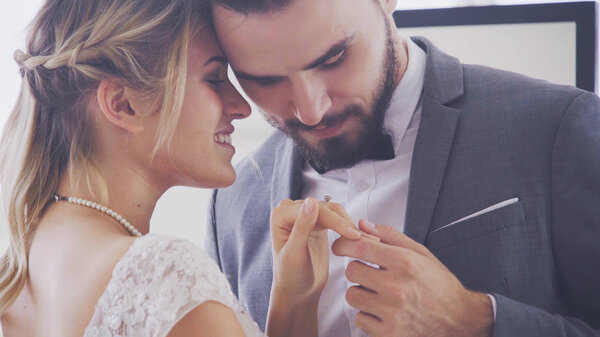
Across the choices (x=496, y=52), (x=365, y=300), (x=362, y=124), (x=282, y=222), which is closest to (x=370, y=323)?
(x=365, y=300)

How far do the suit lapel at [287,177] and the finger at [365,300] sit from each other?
0.49 metres

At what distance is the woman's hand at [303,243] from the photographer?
124 cm

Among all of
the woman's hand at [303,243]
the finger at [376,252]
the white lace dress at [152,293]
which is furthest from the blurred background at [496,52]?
the white lace dress at [152,293]

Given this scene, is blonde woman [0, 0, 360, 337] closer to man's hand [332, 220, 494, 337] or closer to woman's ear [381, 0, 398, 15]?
man's hand [332, 220, 494, 337]

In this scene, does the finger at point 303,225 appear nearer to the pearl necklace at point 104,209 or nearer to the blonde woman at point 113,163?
the blonde woman at point 113,163

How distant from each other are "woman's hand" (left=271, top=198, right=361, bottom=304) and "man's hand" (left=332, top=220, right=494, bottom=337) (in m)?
0.05

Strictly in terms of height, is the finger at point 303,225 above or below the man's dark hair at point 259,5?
below

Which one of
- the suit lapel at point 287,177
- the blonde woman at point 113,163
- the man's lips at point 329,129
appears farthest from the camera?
the suit lapel at point 287,177

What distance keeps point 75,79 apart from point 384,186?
0.72 m

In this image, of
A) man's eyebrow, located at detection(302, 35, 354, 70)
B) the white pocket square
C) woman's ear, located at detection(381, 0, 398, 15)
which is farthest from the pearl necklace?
woman's ear, located at detection(381, 0, 398, 15)

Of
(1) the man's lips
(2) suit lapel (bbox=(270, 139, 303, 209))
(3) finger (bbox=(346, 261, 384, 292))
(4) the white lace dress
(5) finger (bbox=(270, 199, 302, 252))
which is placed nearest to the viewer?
(4) the white lace dress

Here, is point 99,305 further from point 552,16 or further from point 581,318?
point 552,16

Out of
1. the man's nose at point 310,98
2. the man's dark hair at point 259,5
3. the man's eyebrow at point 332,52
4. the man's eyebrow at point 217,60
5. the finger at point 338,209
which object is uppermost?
the man's dark hair at point 259,5

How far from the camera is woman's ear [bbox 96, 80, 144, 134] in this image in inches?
50.1
